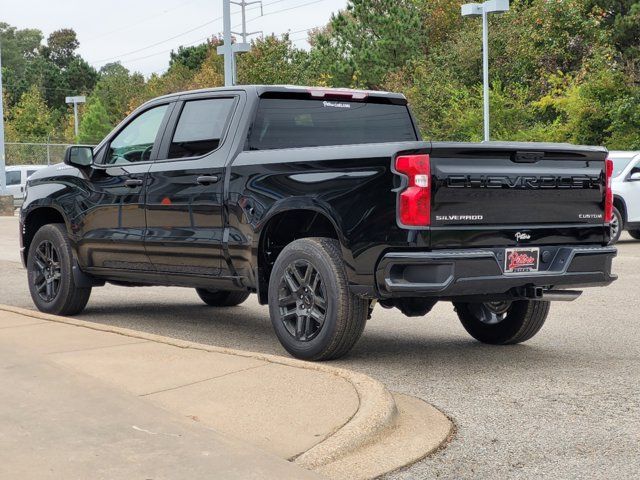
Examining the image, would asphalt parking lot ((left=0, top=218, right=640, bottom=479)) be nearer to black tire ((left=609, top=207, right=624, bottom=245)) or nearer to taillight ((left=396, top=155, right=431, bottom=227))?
taillight ((left=396, top=155, right=431, bottom=227))

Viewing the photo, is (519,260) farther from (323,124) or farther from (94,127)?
(94,127)

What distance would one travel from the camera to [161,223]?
27.5 feet

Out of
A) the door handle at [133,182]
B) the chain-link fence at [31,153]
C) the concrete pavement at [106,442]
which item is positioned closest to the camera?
the concrete pavement at [106,442]

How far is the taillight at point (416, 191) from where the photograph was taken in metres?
6.36

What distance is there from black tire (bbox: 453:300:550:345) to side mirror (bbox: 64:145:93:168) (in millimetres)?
3423

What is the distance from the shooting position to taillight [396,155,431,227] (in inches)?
251

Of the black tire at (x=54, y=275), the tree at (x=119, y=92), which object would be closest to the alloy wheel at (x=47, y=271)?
the black tire at (x=54, y=275)

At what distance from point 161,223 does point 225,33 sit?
24.2 meters

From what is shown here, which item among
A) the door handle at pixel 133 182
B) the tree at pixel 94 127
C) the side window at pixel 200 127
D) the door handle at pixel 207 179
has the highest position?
the tree at pixel 94 127

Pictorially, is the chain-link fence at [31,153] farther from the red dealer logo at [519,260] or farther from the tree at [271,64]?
the red dealer logo at [519,260]

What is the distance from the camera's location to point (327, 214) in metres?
6.90

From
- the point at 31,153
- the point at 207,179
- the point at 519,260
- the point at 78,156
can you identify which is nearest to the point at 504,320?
the point at 519,260

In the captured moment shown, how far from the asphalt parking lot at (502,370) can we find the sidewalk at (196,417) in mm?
295

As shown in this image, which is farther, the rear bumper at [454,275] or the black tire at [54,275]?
the black tire at [54,275]
